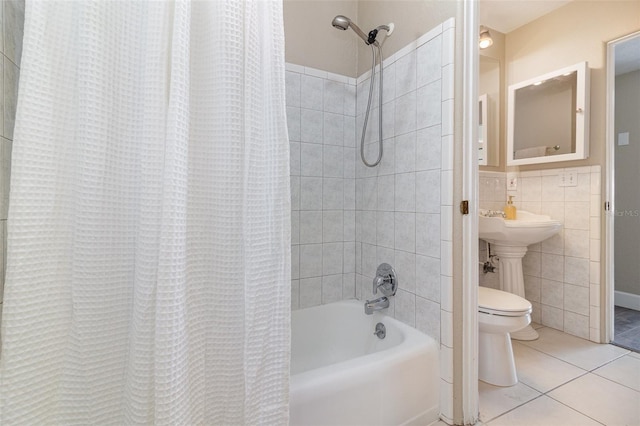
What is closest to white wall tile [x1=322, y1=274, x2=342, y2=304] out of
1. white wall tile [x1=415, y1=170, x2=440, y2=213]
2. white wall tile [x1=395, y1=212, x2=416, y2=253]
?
white wall tile [x1=395, y1=212, x2=416, y2=253]

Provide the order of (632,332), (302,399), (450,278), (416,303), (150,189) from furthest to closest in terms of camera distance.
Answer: (632,332), (416,303), (450,278), (302,399), (150,189)

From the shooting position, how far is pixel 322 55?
1806mm

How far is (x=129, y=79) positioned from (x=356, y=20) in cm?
166

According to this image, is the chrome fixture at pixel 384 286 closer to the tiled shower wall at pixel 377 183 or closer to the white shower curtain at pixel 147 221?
the tiled shower wall at pixel 377 183

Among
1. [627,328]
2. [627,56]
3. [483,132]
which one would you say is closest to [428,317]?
[483,132]

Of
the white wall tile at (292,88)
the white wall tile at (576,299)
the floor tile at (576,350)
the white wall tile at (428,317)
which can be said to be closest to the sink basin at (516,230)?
the white wall tile at (576,299)

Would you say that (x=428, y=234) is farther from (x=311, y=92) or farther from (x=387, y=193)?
(x=311, y=92)

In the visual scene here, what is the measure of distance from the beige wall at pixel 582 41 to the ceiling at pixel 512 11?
54 millimetres

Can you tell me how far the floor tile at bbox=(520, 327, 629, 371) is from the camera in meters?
1.82

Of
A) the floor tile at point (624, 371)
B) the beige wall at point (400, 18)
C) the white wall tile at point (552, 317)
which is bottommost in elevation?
the floor tile at point (624, 371)

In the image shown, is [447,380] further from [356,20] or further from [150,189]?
[356,20]

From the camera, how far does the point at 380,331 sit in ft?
5.17

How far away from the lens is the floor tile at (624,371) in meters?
1.60

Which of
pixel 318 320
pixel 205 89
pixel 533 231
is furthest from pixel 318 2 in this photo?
pixel 533 231
